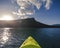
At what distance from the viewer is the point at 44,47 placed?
34.7 meters

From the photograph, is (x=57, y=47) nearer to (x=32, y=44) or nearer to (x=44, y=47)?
(x=44, y=47)

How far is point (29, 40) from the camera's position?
2.42 meters

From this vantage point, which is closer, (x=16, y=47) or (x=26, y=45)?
(x=26, y=45)

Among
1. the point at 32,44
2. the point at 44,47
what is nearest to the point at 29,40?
the point at 32,44

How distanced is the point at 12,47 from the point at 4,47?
1.64 meters

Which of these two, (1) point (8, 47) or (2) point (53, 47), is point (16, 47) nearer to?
(1) point (8, 47)

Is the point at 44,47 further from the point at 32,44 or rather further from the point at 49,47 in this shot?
the point at 32,44

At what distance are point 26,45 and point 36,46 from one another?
0.46 ft

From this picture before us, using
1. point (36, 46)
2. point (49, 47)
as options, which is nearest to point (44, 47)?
point (49, 47)

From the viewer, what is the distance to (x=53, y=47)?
36.3 m

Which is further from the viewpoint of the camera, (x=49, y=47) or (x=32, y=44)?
(x=49, y=47)

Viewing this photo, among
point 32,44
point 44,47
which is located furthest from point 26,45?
point 44,47

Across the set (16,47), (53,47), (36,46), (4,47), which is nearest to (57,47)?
(53,47)

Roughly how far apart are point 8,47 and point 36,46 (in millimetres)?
33782
